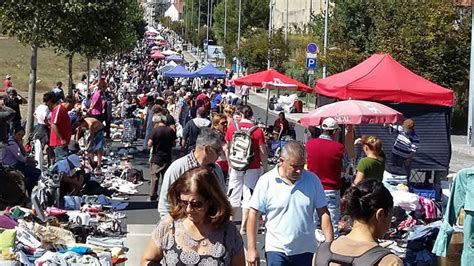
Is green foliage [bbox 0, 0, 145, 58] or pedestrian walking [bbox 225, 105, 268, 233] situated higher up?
green foliage [bbox 0, 0, 145, 58]

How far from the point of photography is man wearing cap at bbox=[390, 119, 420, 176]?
15.6 meters

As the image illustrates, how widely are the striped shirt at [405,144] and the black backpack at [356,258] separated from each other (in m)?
10.7

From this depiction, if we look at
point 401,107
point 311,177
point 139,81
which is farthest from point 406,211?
point 139,81

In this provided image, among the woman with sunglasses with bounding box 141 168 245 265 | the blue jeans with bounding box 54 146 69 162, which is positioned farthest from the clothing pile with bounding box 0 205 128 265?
the woman with sunglasses with bounding box 141 168 245 265

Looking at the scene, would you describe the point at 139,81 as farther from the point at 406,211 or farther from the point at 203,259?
the point at 203,259

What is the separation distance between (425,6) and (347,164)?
2153 cm

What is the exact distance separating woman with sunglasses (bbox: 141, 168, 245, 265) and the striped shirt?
34.5 ft

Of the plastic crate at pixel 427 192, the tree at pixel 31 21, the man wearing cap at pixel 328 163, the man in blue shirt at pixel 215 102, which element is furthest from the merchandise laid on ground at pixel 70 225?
the man in blue shirt at pixel 215 102

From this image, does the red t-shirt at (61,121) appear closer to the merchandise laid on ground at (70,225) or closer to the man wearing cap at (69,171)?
the merchandise laid on ground at (70,225)

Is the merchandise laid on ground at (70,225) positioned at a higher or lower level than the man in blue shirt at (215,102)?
lower

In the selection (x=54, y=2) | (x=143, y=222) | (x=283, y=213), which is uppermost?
(x=54, y=2)

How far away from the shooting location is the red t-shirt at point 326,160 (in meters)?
10.8

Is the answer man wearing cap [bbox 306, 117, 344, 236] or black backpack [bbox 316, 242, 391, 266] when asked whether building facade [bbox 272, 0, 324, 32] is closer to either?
man wearing cap [bbox 306, 117, 344, 236]

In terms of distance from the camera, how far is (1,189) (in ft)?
43.8
